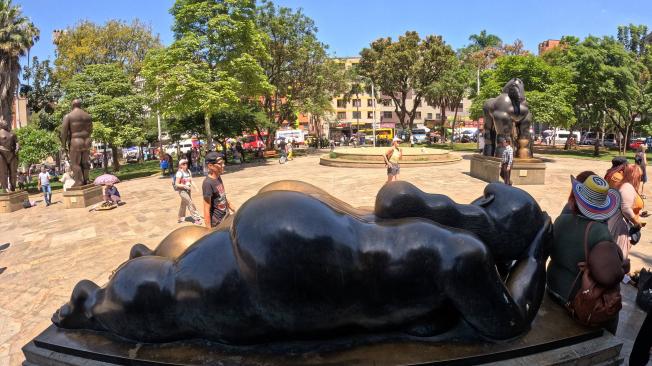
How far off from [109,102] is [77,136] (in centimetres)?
1116

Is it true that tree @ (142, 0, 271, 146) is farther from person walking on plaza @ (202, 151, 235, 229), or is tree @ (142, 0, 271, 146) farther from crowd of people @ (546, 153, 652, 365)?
crowd of people @ (546, 153, 652, 365)

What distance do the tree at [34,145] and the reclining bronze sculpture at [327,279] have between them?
2326 centimetres

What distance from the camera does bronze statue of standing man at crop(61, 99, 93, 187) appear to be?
494 inches

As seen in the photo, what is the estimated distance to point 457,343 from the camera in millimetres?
2566

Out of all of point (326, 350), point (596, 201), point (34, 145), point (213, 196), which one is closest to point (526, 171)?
point (213, 196)

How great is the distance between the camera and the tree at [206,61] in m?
20.1

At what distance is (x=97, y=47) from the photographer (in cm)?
3036

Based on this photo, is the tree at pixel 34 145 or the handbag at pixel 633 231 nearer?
the handbag at pixel 633 231

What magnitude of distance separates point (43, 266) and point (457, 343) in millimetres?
7037

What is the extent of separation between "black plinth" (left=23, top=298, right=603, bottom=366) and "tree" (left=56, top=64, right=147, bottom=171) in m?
21.8

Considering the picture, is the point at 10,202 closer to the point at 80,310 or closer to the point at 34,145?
the point at 34,145

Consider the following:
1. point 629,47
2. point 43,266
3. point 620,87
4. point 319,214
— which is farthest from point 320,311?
point 629,47

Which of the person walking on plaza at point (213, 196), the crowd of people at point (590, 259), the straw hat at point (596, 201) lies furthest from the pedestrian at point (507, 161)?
the straw hat at point (596, 201)

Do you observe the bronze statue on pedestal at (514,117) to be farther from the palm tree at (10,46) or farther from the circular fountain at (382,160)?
the palm tree at (10,46)
